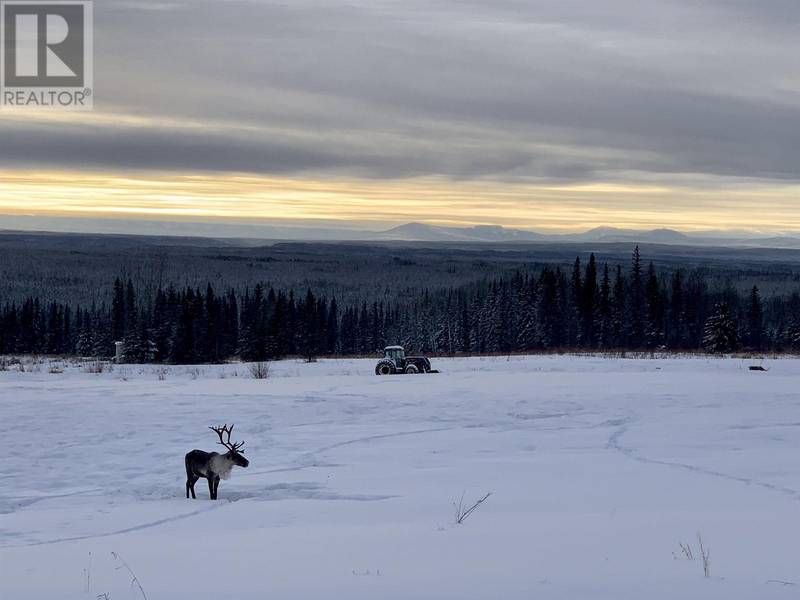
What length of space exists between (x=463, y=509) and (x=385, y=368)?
952 inches

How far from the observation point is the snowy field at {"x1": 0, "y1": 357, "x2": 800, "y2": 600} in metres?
7.27

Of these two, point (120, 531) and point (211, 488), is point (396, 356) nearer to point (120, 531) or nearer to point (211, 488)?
point (211, 488)

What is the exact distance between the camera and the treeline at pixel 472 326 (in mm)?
79125

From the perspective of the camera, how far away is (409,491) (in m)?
11.8

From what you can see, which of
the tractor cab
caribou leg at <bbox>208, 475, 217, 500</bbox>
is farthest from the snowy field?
the tractor cab

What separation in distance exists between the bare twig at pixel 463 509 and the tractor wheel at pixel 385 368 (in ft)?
75.4

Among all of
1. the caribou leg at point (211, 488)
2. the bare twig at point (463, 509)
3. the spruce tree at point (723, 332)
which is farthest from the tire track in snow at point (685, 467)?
the spruce tree at point (723, 332)

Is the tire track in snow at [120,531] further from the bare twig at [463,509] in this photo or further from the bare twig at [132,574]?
the bare twig at [463,509]

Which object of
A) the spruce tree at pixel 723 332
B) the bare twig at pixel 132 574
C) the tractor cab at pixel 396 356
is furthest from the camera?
the spruce tree at pixel 723 332

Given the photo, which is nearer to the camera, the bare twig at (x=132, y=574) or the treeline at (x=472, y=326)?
the bare twig at (x=132, y=574)

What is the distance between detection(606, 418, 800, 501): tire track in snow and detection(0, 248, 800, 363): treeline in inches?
1962

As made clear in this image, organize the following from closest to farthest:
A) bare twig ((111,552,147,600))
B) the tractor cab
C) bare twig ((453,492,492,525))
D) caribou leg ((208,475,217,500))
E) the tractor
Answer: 1. bare twig ((111,552,147,600))
2. bare twig ((453,492,492,525))
3. caribou leg ((208,475,217,500))
4. the tractor
5. the tractor cab

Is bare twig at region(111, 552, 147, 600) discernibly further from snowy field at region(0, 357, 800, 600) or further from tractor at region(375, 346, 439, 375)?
tractor at region(375, 346, 439, 375)

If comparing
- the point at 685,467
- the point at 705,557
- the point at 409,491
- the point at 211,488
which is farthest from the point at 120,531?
the point at 685,467
